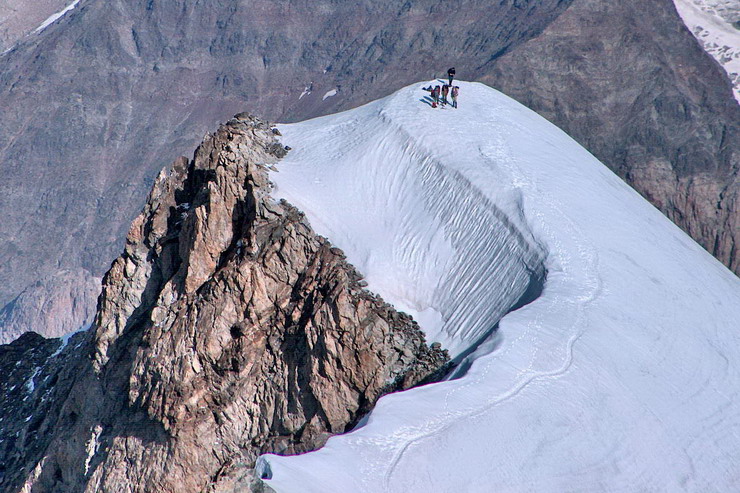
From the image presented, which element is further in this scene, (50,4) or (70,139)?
(50,4)

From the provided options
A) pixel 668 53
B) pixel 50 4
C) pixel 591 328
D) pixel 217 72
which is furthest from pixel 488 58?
pixel 50 4

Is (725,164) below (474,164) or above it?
below

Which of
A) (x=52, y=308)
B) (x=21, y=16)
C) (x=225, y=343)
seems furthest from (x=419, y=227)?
(x=21, y=16)

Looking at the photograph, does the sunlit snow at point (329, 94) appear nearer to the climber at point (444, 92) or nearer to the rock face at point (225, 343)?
the climber at point (444, 92)

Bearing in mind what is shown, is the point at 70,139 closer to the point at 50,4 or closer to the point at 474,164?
the point at 50,4

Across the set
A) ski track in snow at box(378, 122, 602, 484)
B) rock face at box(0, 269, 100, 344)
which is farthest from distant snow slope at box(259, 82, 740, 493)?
rock face at box(0, 269, 100, 344)

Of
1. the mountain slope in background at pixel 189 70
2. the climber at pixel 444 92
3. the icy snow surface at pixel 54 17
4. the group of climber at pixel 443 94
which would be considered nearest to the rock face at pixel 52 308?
the mountain slope in background at pixel 189 70

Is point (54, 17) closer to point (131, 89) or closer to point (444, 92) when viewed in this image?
point (131, 89)
